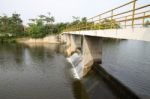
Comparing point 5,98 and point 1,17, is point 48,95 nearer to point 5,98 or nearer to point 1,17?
point 5,98

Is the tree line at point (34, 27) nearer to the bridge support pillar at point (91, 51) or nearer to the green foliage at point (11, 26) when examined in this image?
the green foliage at point (11, 26)

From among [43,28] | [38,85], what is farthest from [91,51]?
[43,28]

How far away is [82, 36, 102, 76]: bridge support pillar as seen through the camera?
2427 centimetres

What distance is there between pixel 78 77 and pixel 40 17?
80.0 metres

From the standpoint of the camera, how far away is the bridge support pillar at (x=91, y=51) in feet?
79.6

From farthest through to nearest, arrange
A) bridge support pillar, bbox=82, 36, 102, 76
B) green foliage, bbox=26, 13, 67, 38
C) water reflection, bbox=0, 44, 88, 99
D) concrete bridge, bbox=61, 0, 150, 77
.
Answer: green foliage, bbox=26, 13, 67, 38 → bridge support pillar, bbox=82, 36, 102, 76 → water reflection, bbox=0, 44, 88, 99 → concrete bridge, bbox=61, 0, 150, 77

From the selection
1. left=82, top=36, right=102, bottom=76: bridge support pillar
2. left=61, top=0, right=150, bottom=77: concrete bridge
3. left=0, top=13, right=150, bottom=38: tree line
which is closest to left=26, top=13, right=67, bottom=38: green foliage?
left=0, top=13, right=150, bottom=38: tree line

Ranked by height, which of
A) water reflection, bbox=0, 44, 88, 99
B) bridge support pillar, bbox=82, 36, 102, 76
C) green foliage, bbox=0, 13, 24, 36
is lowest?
water reflection, bbox=0, 44, 88, 99

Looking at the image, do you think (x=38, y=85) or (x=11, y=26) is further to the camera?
(x=11, y=26)

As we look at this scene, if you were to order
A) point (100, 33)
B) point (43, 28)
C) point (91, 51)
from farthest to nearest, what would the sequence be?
1. point (43, 28)
2. point (91, 51)
3. point (100, 33)

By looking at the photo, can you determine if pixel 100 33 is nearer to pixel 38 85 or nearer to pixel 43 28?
pixel 38 85

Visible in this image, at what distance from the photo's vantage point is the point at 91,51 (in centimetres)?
2448

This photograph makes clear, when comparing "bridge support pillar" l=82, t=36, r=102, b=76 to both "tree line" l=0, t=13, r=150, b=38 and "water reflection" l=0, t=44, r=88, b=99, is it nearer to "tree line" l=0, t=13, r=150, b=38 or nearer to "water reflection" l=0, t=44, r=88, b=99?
"water reflection" l=0, t=44, r=88, b=99

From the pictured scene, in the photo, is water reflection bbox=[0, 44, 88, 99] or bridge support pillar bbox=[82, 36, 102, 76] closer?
water reflection bbox=[0, 44, 88, 99]
